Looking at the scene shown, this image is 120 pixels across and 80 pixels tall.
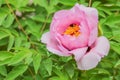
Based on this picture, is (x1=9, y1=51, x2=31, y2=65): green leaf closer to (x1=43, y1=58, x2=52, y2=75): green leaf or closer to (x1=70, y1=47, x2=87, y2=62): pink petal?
(x1=43, y1=58, x2=52, y2=75): green leaf

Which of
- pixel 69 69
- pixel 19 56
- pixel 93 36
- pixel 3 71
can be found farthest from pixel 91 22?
pixel 3 71

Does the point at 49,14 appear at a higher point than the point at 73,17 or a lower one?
lower

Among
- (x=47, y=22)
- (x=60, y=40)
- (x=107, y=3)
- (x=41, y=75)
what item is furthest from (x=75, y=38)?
(x=107, y=3)

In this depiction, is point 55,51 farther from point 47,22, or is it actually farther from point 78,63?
point 47,22

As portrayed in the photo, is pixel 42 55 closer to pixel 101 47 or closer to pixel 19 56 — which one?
pixel 19 56

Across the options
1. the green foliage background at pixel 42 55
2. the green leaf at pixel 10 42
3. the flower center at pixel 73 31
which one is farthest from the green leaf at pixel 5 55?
the flower center at pixel 73 31

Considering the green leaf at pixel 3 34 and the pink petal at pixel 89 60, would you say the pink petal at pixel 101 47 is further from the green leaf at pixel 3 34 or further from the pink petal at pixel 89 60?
the green leaf at pixel 3 34

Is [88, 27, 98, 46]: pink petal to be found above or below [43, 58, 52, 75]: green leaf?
above

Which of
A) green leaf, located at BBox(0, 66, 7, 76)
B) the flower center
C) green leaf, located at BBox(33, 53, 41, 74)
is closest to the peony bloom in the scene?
the flower center
